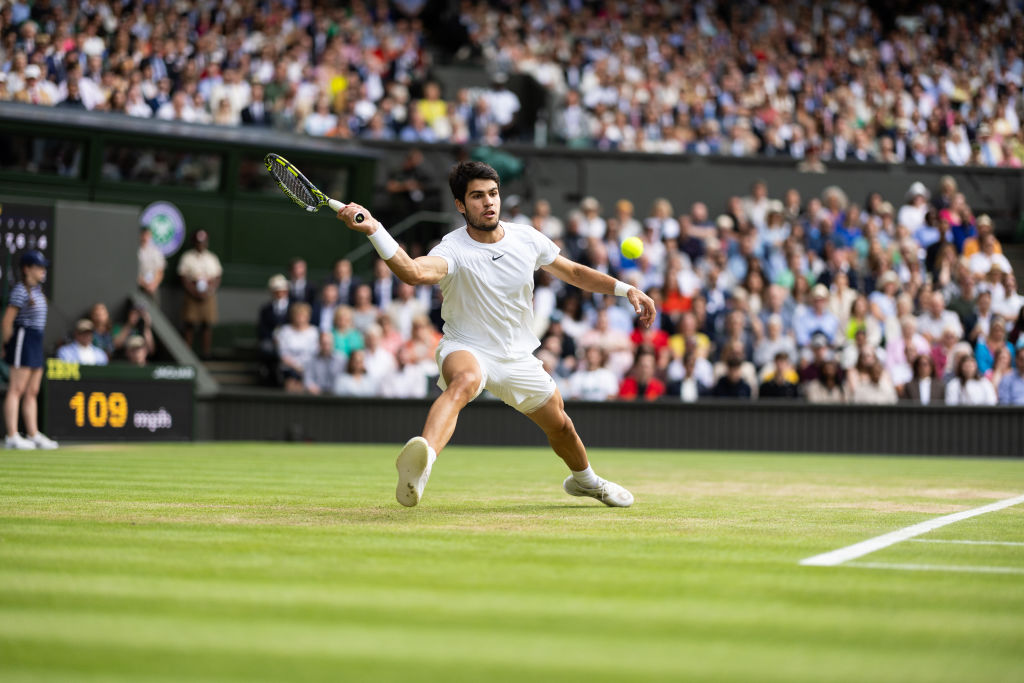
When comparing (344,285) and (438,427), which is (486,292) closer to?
(438,427)

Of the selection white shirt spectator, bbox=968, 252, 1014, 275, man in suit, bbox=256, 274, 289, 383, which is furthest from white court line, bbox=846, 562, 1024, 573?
white shirt spectator, bbox=968, 252, 1014, 275

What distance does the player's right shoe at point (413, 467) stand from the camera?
668cm

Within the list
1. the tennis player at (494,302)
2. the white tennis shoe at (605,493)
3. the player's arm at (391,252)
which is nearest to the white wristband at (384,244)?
the player's arm at (391,252)

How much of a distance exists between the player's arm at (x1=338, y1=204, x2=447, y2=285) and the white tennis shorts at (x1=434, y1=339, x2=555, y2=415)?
59cm

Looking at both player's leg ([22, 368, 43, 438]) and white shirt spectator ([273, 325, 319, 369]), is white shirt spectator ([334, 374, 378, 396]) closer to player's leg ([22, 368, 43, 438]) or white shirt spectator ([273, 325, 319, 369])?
white shirt spectator ([273, 325, 319, 369])

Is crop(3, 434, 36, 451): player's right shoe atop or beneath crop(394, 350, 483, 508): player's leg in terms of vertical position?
beneath

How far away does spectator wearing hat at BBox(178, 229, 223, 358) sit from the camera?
20.9 metres

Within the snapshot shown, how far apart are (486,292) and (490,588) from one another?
3179 millimetres

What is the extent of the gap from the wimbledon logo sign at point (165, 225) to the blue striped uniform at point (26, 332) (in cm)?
756

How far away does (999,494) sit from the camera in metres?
10.1

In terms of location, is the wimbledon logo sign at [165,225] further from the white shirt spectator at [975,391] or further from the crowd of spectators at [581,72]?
the white shirt spectator at [975,391]

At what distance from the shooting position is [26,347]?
14453mm

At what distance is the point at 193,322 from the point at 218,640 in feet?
58.5

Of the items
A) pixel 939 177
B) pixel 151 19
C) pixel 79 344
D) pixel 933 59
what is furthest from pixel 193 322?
pixel 933 59
